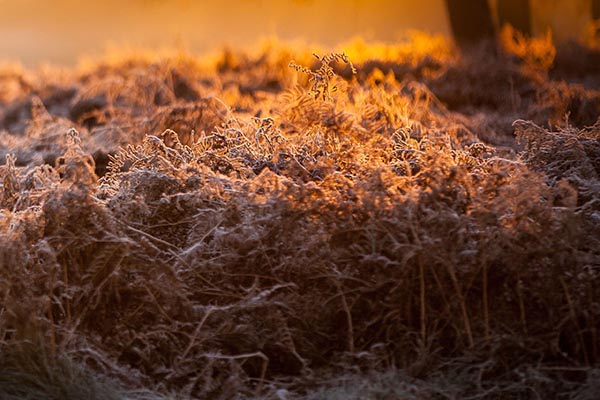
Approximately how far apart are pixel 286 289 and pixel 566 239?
3.68ft

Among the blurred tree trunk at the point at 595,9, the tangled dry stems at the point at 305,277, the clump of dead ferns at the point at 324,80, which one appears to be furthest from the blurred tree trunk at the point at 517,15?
the tangled dry stems at the point at 305,277

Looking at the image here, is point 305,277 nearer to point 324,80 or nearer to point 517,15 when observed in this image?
point 324,80

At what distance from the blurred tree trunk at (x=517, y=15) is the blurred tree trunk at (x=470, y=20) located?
975 millimetres

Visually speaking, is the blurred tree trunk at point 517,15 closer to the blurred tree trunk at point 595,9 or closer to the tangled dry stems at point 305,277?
the blurred tree trunk at point 595,9

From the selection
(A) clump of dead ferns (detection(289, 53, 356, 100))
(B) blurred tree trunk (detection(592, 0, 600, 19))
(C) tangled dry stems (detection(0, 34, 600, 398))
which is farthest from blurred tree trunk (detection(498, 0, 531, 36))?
(C) tangled dry stems (detection(0, 34, 600, 398))

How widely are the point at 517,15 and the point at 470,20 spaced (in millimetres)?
1351

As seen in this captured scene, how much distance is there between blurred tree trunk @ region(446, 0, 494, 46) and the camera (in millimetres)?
12141

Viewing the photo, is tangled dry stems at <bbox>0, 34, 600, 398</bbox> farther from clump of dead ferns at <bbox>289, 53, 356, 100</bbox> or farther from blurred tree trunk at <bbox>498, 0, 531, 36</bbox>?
blurred tree trunk at <bbox>498, 0, 531, 36</bbox>

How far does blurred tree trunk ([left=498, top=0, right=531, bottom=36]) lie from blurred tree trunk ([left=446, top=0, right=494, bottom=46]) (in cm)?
97

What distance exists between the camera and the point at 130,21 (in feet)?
112

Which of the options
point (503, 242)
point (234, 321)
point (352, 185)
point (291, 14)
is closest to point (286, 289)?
point (234, 321)

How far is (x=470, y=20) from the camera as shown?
12.3 metres

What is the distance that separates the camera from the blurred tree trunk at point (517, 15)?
43.5ft

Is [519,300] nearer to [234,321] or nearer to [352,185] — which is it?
[352,185]
